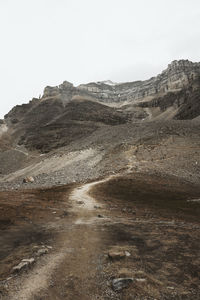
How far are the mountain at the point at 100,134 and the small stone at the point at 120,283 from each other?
1051 inches

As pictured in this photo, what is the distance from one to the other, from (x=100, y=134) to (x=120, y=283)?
6196 centimetres

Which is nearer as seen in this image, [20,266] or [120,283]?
[120,283]

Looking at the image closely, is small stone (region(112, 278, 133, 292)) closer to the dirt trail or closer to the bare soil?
the bare soil

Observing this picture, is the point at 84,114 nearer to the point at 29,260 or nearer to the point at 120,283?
Answer: the point at 29,260

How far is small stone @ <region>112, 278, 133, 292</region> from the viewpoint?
6606 mm

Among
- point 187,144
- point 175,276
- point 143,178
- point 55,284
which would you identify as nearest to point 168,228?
point 175,276

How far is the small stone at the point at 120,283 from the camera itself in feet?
21.7

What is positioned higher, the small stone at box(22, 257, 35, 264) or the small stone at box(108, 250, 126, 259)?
the small stone at box(22, 257, 35, 264)

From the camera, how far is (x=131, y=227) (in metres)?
13.1

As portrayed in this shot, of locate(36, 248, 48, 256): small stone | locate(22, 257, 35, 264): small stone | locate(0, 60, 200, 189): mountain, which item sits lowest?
locate(36, 248, 48, 256): small stone

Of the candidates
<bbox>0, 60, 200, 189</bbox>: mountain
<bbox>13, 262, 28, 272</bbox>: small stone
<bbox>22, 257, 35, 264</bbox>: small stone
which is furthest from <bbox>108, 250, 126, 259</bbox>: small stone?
<bbox>0, 60, 200, 189</bbox>: mountain

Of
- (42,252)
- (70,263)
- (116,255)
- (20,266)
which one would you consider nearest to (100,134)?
(42,252)

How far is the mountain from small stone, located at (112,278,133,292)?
2670 cm

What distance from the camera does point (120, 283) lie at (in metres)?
6.74
